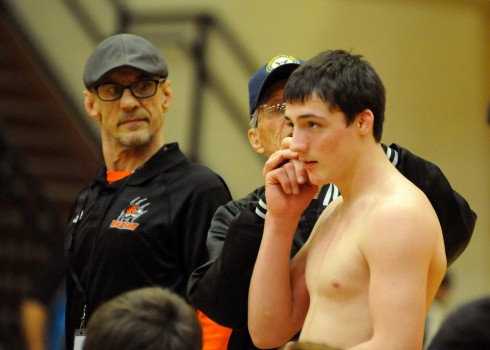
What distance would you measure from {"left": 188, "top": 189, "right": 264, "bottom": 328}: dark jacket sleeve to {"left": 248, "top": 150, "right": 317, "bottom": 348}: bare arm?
9cm

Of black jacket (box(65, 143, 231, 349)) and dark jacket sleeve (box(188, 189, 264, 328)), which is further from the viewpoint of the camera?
black jacket (box(65, 143, 231, 349))

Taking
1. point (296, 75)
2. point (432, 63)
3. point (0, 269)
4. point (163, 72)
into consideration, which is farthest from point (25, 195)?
point (296, 75)

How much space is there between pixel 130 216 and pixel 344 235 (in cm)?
114

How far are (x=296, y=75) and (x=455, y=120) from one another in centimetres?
507

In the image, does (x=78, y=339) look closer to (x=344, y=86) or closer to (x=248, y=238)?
(x=248, y=238)

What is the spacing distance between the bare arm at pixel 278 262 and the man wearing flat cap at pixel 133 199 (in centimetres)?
67

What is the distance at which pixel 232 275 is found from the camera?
2.65 meters

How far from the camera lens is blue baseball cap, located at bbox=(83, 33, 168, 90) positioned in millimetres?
3553

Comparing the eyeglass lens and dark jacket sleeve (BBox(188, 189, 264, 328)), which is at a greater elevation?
the eyeglass lens

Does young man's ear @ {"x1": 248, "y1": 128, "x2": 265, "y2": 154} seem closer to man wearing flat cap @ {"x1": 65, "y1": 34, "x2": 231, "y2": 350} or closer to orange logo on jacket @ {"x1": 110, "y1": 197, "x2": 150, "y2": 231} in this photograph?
man wearing flat cap @ {"x1": 65, "y1": 34, "x2": 231, "y2": 350}

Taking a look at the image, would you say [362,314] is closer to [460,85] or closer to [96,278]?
[96,278]

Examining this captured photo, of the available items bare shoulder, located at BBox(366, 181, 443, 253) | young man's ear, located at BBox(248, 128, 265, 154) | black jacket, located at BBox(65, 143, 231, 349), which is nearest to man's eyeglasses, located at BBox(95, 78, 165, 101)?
black jacket, located at BBox(65, 143, 231, 349)

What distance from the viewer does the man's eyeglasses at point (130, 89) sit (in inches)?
141

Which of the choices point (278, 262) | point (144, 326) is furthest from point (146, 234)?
point (144, 326)
